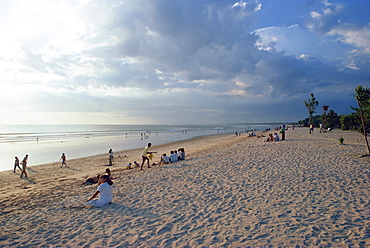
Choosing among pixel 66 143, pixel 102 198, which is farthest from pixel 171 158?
pixel 66 143

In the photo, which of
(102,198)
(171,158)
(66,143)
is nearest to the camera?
(102,198)

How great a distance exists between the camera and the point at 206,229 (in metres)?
4.71

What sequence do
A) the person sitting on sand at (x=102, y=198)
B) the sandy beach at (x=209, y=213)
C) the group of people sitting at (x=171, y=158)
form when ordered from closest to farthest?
the sandy beach at (x=209, y=213) → the person sitting on sand at (x=102, y=198) → the group of people sitting at (x=171, y=158)

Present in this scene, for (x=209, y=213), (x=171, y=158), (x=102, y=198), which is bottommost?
(x=209, y=213)

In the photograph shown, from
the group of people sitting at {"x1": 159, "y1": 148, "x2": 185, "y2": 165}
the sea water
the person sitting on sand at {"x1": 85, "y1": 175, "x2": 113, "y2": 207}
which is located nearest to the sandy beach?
the person sitting on sand at {"x1": 85, "y1": 175, "x2": 113, "y2": 207}

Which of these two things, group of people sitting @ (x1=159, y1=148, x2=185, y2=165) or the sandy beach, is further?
group of people sitting @ (x1=159, y1=148, x2=185, y2=165)

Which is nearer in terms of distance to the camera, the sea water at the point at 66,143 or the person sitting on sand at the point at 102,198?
the person sitting on sand at the point at 102,198

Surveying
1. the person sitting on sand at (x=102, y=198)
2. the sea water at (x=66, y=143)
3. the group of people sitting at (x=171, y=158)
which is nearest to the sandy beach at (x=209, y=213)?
the person sitting on sand at (x=102, y=198)

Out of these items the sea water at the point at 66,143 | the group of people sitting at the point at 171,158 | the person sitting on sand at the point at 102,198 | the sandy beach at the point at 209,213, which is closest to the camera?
the sandy beach at the point at 209,213

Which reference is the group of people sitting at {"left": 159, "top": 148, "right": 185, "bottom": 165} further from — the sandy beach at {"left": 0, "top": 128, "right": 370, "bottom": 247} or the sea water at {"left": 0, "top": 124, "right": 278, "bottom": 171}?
the sea water at {"left": 0, "top": 124, "right": 278, "bottom": 171}

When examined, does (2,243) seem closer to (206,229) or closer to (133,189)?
(133,189)

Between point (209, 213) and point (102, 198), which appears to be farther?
point (102, 198)

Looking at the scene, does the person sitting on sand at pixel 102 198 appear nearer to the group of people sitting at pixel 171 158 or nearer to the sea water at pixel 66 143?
the group of people sitting at pixel 171 158

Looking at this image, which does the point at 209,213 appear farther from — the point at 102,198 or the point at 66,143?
the point at 66,143
